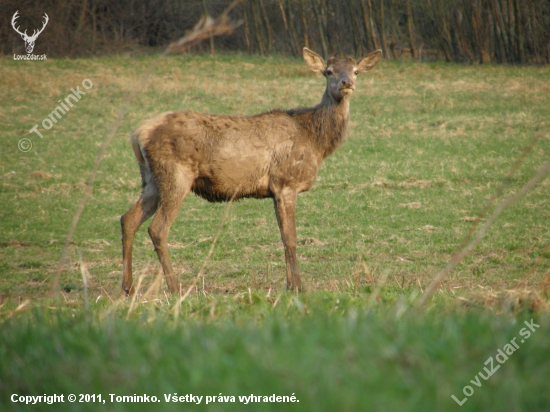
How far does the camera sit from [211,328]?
140 inches

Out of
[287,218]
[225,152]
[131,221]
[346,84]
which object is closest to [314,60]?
[346,84]

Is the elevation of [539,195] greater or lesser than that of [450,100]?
lesser

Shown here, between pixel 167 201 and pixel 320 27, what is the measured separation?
25.9m

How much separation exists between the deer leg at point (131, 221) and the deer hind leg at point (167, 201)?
249mm

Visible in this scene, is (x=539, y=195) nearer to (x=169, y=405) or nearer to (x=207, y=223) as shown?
(x=207, y=223)

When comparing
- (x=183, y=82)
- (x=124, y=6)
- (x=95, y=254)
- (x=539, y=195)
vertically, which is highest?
(x=124, y=6)

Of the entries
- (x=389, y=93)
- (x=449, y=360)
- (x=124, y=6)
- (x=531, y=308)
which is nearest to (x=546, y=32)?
(x=389, y=93)

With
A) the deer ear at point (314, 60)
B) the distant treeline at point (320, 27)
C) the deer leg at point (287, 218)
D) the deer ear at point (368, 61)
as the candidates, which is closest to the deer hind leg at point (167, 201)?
the deer leg at point (287, 218)

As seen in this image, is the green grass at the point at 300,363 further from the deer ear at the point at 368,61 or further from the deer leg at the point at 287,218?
the deer ear at the point at 368,61

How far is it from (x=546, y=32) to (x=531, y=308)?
25.8 m

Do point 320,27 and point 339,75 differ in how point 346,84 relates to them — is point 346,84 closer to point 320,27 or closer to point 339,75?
point 339,75

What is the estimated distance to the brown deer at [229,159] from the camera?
7.75 m

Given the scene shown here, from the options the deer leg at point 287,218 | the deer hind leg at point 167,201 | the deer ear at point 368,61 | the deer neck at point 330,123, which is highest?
the deer ear at point 368,61

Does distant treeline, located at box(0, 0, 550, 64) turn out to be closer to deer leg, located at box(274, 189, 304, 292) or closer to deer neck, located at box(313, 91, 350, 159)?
deer neck, located at box(313, 91, 350, 159)
